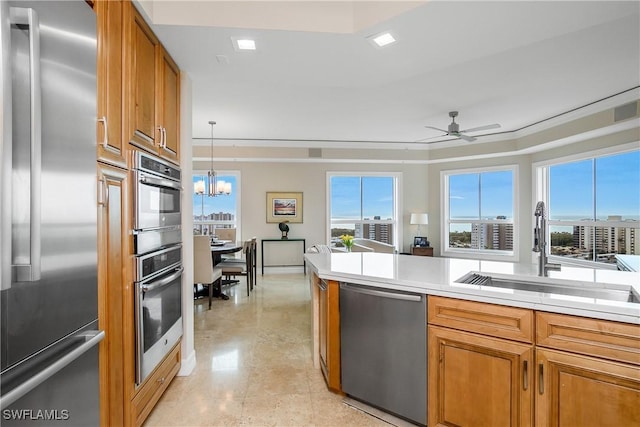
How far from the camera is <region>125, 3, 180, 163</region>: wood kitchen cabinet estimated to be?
1738 mm

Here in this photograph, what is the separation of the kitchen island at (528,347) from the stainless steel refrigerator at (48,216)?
139 cm

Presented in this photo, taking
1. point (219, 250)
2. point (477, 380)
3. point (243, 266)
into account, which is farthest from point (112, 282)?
point (243, 266)

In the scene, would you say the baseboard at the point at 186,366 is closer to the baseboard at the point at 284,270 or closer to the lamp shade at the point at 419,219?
the baseboard at the point at 284,270

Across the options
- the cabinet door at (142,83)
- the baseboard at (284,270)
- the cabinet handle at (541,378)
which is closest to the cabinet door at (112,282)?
the cabinet door at (142,83)

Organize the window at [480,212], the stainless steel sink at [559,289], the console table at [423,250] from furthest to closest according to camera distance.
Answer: the console table at [423,250]
the window at [480,212]
the stainless steel sink at [559,289]

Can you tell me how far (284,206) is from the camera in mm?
7062

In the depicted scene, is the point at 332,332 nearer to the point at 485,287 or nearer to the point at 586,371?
the point at 485,287

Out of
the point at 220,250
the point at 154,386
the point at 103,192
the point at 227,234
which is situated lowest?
the point at 154,386

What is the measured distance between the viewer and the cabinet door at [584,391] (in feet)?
4.28

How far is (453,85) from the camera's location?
378 centimetres

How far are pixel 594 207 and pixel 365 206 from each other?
393 centimetres

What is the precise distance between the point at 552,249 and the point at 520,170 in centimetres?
154

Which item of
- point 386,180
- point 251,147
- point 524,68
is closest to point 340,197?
point 386,180

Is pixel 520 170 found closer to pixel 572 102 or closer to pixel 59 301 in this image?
pixel 572 102
